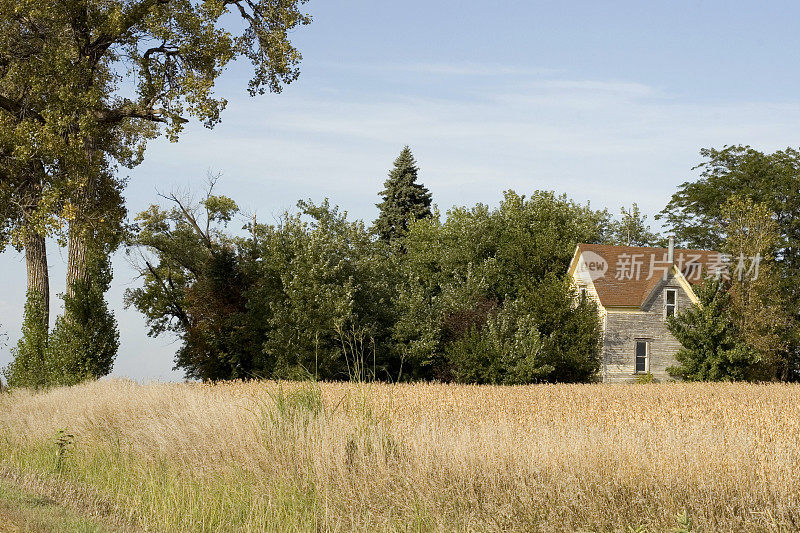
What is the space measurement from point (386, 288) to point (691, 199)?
31748 millimetres

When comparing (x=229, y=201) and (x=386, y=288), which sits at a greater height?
(x=229, y=201)

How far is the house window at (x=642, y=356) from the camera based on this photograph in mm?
47250

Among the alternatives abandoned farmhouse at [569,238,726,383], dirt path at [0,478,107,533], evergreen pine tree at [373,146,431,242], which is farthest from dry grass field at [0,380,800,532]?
evergreen pine tree at [373,146,431,242]

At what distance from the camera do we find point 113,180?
29.9m

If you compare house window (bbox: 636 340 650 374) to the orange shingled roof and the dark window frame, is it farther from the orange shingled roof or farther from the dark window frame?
the orange shingled roof

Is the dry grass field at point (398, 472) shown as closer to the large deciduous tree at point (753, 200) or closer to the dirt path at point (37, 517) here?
the dirt path at point (37, 517)

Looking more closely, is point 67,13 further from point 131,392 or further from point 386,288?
point 386,288

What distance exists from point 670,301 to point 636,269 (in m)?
2.79

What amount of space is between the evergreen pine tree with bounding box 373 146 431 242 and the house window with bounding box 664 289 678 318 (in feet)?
66.9

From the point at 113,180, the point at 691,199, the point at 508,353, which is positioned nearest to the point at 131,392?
the point at 113,180

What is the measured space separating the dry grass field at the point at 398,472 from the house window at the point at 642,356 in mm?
32421

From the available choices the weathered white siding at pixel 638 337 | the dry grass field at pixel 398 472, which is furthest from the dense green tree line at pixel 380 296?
the dry grass field at pixel 398 472

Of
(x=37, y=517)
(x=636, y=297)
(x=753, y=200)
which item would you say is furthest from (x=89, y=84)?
(x=753, y=200)

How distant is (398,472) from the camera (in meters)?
10.3
